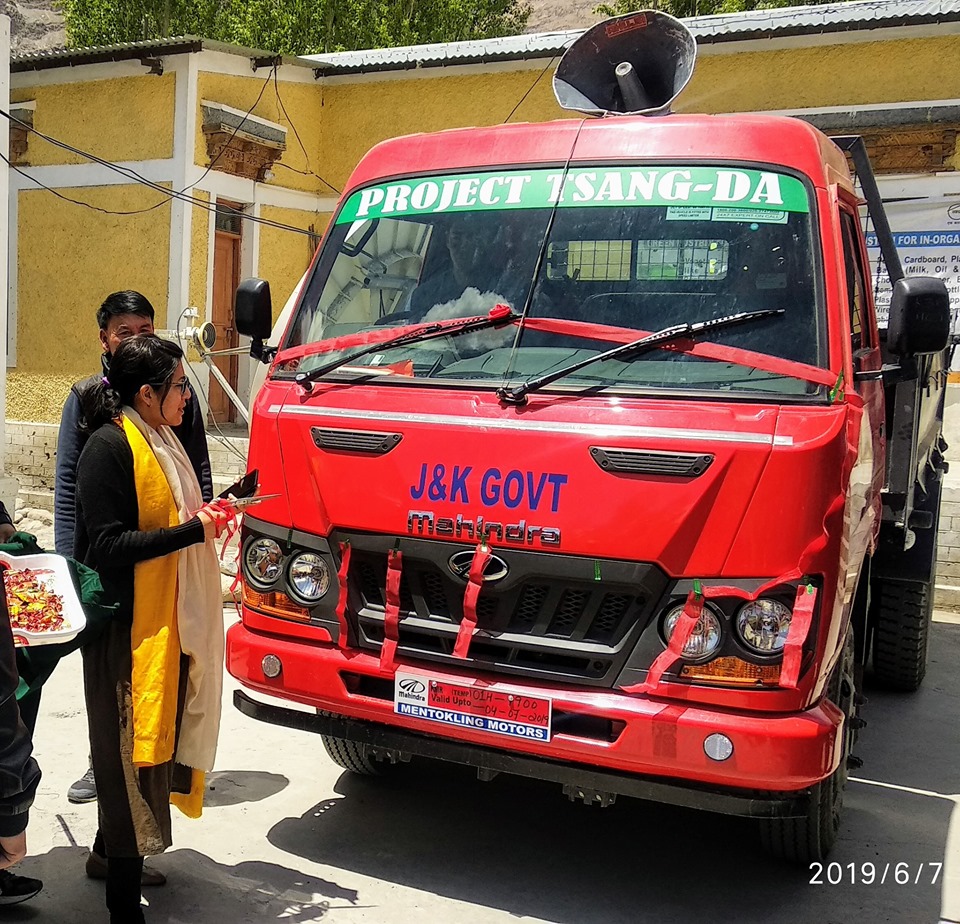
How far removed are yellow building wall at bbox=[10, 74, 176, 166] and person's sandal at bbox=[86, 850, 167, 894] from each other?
1013 cm

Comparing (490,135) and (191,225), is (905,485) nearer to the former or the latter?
(490,135)

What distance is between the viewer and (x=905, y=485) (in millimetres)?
4453

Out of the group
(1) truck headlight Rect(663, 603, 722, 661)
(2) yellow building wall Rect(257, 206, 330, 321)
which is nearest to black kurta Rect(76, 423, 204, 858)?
(1) truck headlight Rect(663, 603, 722, 661)

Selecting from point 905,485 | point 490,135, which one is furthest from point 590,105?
point 905,485

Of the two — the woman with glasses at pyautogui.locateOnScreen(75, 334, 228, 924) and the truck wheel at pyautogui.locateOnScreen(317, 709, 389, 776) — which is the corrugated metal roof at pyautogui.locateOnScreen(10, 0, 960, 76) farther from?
the woman with glasses at pyautogui.locateOnScreen(75, 334, 228, 924)

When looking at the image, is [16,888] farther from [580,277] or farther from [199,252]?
[199,252]

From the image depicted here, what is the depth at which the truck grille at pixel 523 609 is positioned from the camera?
9.75 ft

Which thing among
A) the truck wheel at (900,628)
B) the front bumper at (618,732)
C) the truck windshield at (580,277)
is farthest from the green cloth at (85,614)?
the truck wheel at (900,628)

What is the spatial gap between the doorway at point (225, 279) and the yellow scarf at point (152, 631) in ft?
33.0

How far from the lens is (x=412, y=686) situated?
3.17 metres

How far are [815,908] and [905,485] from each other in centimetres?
185

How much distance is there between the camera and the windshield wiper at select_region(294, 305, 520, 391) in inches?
138

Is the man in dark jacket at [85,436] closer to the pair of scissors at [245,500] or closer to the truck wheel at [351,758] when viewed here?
the pair of scissors at [245,500]
